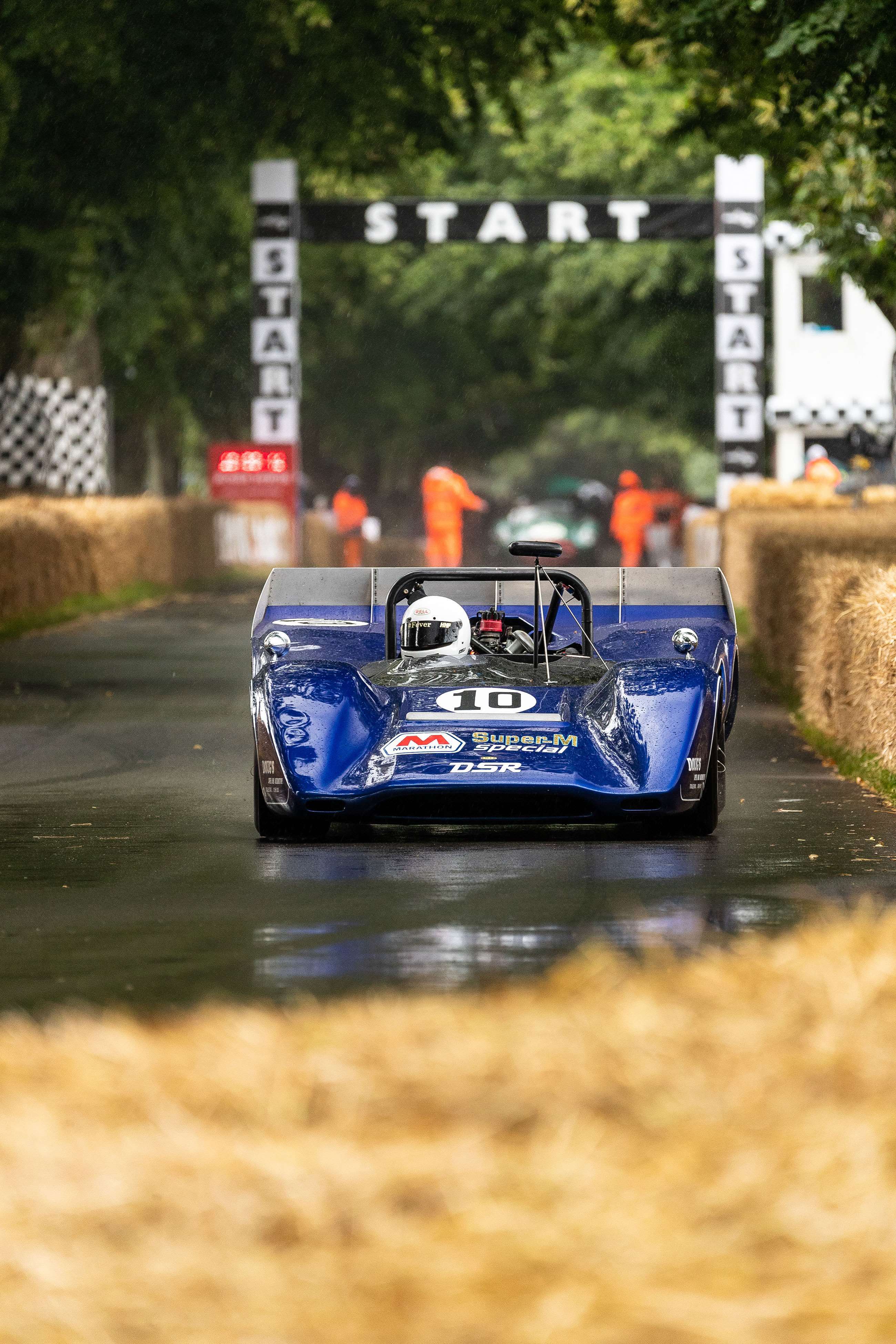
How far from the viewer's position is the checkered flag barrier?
35.8m

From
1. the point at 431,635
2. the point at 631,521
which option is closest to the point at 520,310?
the point at 631,521

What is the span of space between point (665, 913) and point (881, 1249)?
176 inches

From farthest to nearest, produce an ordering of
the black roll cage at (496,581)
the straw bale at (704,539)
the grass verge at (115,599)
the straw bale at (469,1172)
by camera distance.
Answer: the straw bale at (704,539)
the grass verge at (115,599)
the black roll cage at (496,581)
the straw bale at (469,1172)

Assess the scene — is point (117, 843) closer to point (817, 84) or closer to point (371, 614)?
point (371, 614)

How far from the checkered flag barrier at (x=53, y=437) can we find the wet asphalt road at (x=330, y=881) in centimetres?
2171

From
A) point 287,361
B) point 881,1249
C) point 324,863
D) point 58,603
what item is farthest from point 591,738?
point 287,361

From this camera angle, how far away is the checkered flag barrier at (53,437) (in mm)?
35750

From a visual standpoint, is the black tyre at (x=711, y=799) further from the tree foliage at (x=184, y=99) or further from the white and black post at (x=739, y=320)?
the white and black post at (x=739, y=320)

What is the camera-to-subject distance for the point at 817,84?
1672cm

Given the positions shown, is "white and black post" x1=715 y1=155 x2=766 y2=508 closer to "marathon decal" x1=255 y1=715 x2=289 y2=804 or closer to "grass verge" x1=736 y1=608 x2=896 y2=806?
"grass verge" x1=736 y1=608 x2=896 y2=806

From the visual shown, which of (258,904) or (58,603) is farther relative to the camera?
(58,603)

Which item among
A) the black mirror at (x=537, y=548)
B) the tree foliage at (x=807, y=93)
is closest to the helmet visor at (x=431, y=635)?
the black mirror at (x=537, y=548)

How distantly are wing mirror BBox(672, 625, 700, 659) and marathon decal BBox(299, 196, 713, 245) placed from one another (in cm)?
2667

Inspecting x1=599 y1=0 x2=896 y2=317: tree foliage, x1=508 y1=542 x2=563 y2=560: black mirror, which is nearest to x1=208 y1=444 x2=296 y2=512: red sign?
x1=599 y1=0 x2=896 y2=317: tree foliage
